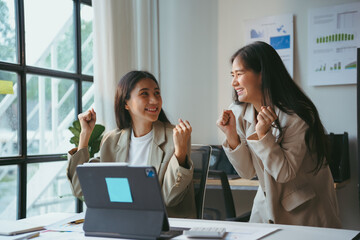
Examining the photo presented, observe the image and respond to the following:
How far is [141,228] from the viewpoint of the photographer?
4.29 ft

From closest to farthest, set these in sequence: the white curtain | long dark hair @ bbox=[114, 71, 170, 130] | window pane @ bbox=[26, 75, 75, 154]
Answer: long dark hair @ bbox=[114, 71, 170, 130] < window pane @ bbox=[26, 75, 75, 154] < the white curtain

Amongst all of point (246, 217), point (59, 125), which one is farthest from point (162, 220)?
point (59, 125)

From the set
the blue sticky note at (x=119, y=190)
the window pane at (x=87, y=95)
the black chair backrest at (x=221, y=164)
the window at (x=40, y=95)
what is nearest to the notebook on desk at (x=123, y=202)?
the blue sticky note at (x=119, y=190)

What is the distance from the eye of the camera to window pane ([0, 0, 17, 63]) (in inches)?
107

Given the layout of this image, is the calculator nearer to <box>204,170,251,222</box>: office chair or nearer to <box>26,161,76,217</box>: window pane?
<box>204,170,251,222</box>: office chair

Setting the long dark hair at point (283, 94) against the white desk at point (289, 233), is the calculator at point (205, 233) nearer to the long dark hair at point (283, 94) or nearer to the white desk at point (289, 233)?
the white desk at point (289, 233)

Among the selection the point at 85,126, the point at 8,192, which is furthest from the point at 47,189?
the point at 85,126

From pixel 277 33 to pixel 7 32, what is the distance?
2.08m

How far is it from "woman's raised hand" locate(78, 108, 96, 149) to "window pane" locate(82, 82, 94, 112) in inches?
54.5

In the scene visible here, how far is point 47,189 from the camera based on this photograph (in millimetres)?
3123

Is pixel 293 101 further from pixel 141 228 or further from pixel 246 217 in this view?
pixel 141 228

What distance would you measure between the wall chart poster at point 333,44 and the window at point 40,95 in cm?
179

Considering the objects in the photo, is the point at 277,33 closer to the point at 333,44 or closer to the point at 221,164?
the point at 333,44

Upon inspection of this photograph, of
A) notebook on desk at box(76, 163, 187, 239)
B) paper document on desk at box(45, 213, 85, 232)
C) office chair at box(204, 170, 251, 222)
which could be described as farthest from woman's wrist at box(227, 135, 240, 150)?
paper document on desk at box(45, 213, 85, 232)
